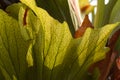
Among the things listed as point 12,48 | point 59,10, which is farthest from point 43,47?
point 59,10

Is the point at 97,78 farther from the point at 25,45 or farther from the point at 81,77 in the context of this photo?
the point at 25,45

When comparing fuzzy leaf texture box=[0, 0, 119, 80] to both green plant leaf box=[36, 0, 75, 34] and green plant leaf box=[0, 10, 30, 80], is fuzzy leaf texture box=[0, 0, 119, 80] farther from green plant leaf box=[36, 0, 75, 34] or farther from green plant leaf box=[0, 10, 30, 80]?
green plant leaf box=[36, 0, 75, 34]

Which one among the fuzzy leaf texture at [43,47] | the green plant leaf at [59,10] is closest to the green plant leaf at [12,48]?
the fuzzy leaf texture at [43,47]

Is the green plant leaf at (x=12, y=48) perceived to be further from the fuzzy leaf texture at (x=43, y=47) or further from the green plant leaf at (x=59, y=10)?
the green plant leaf at (x=59, y=10)

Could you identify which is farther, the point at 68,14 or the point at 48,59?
the point at 68,14

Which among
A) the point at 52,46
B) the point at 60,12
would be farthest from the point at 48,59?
the point at 60,12

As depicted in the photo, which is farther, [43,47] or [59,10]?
[59,10]

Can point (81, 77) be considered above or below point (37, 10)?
below

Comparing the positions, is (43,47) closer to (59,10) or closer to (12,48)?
(12,48)
